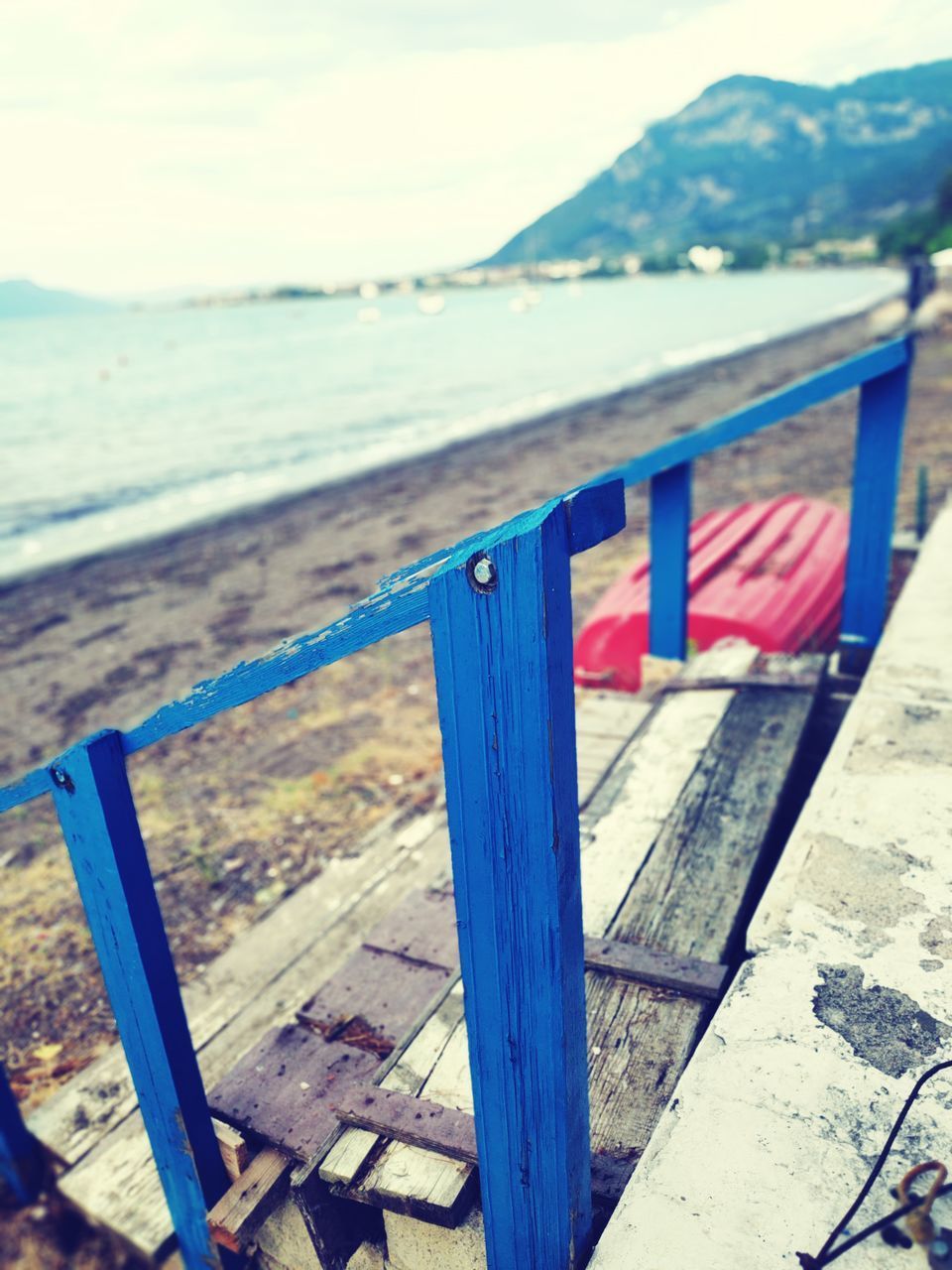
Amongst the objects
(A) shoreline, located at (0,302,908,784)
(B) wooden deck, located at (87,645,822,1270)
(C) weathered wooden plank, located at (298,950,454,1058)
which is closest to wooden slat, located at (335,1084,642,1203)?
(B) wooden deck, located at (87,645,822,1270)

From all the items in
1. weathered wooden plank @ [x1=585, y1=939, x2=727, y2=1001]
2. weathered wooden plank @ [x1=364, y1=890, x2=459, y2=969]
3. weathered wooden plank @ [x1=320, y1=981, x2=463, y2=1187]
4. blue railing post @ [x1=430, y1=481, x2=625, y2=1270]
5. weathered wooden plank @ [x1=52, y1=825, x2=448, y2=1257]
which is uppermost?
blue railing post @ [x1=430, y1=481, x2=625, y2=1270]

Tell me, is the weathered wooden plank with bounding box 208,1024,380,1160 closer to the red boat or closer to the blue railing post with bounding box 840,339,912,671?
the blue railing post with bounding box 840,339,912,671

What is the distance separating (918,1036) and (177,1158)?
6.06 feet

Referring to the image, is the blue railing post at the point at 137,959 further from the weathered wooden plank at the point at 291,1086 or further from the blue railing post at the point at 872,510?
the blue railing post at the point at 872,510

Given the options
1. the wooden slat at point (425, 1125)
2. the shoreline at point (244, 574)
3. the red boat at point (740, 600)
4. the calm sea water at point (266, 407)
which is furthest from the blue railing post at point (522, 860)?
the calm sea water at point (266, 407)

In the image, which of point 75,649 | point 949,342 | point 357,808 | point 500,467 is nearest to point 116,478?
point 500,467

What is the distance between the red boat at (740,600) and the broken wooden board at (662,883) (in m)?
1.02

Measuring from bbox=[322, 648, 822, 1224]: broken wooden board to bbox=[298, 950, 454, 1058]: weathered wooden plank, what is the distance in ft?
1.20

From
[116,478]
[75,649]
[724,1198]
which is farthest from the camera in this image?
[116,478]

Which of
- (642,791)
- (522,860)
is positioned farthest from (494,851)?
(642,791)

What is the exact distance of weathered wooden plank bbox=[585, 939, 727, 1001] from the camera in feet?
7.30

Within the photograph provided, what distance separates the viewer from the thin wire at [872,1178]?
1.36 meters

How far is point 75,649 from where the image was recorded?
35.0 feet

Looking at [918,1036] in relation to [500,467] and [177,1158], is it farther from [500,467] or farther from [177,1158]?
[500,467]
